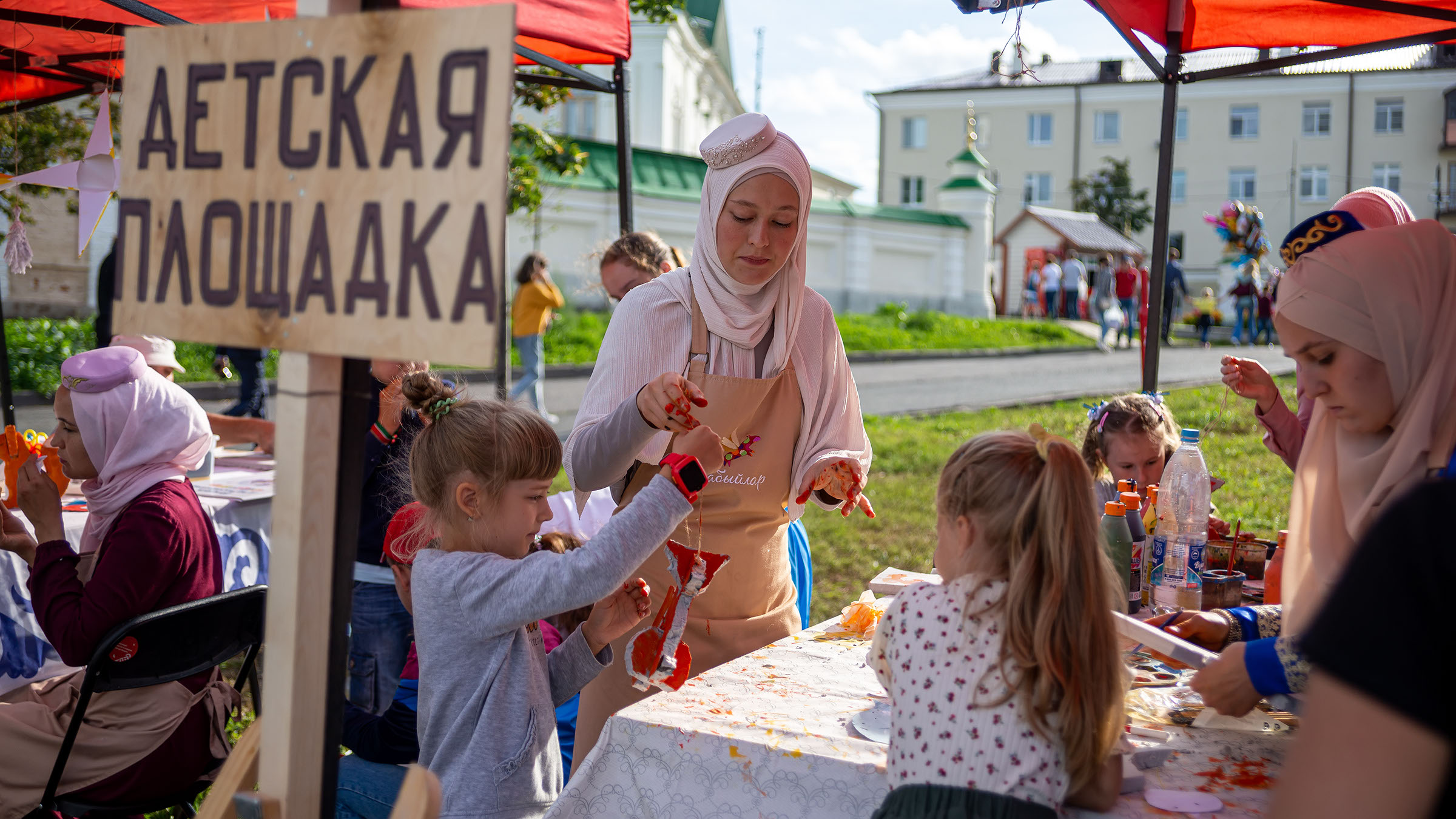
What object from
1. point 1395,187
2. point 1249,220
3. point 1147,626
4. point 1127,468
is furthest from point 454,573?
point 1395,187

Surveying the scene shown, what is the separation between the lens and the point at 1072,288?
30688 mm

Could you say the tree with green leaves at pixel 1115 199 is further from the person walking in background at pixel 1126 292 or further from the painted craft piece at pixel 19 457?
the painted craft piece at pixel 19 457

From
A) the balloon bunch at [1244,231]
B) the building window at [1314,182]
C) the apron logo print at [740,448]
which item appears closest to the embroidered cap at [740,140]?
the apron logo print at [740,448]

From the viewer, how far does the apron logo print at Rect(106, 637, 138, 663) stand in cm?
241

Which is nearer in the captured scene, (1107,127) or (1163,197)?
(1163,197)

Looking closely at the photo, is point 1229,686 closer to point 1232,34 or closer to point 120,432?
point 120,432

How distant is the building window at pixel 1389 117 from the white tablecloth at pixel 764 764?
5344 cm

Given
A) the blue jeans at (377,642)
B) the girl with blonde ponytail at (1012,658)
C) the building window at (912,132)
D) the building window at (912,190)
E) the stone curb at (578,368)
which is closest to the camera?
the girl with blonde ponytail at (1012,658)

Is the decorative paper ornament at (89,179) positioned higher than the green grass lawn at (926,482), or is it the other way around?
the decorative paper ornament at (89,179)

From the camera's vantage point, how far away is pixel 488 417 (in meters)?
2.02

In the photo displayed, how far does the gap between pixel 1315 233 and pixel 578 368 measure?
13156mm

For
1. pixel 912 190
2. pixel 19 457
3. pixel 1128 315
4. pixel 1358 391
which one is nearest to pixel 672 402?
pixel 1358 391

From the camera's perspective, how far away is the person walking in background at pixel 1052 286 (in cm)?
3016

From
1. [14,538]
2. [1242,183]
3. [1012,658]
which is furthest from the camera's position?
[1242,183]
